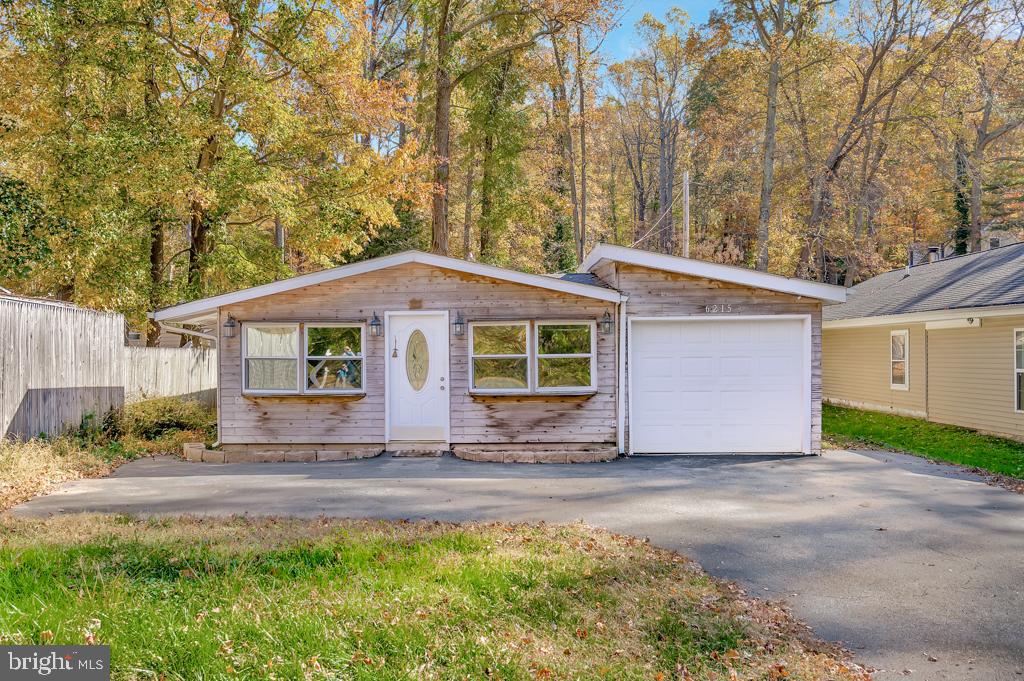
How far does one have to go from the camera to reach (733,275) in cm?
1077

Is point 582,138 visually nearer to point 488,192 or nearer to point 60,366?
point 488,192

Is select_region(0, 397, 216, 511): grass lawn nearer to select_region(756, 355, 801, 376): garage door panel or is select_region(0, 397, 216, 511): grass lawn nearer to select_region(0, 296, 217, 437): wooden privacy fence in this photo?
select_region(0, 296, 217, 437): wooden privacy fence

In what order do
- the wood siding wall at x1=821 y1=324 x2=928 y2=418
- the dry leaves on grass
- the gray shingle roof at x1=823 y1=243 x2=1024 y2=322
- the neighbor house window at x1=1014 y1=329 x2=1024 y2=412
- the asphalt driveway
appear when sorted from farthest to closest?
the wood siding wall at x1=821 y1=324 x2=928 y2=418 < the gray shingle roof at x1=823 y1=243 x2=1024 y2=322 < the neighbor house window at x1=1014 y1=329 x2=1024 y2=412 < the dry leaves on grass < the asphalt driveway

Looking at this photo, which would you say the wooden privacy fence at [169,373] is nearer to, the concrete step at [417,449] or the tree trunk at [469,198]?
the concrete step at [417,449]

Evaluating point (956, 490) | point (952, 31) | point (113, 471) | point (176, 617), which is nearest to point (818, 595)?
point (176, 617)

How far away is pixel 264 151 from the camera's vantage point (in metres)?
16.9

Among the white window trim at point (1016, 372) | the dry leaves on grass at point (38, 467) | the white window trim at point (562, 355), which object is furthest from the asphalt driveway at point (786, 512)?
the white window trim at point (1016, 372)

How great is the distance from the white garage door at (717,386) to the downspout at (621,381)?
0.16 meters

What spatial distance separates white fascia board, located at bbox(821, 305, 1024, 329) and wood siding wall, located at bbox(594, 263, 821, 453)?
161 inches

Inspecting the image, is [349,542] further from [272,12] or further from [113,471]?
[272,12]

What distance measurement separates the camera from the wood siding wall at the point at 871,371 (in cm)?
1580

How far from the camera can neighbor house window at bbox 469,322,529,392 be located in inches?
438

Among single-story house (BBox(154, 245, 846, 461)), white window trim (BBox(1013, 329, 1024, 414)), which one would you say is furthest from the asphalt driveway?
white window trim (BBox(1013, 329, 1024, 414))

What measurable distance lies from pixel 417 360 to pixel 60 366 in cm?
587
